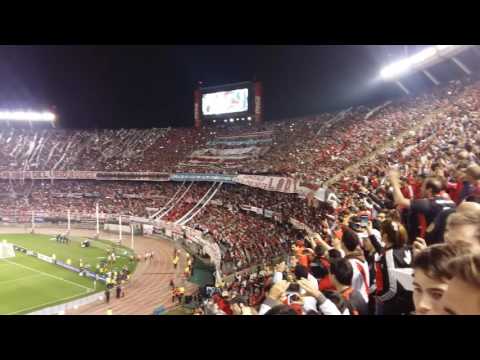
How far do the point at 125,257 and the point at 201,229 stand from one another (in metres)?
3.68

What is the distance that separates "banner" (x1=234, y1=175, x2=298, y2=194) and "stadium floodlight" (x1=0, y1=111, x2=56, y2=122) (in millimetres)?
21011

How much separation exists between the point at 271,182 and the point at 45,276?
9490 mm

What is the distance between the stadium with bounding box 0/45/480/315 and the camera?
2.88 meters

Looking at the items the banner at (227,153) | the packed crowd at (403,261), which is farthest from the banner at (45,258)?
the packed crowd at (403,261)

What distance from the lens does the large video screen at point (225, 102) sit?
82.5 feet

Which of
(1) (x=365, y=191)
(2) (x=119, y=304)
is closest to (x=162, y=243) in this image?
(2) (x=119, y=304)

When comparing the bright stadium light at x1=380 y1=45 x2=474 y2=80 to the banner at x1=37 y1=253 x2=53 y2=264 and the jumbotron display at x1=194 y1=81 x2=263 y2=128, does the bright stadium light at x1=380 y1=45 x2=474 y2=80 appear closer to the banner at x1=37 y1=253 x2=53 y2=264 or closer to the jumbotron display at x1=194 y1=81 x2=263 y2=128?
the jumbotron display at x1=194 y1=81 x2=263 y2=128

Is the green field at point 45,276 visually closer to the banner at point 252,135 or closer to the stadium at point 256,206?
the stadium at point 256,206

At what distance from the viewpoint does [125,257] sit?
52.7ft

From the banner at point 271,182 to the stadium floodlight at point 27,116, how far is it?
21011mm

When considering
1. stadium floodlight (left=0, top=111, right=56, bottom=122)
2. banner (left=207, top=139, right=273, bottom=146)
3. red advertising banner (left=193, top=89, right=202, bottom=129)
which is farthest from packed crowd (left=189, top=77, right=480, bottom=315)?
stadium floodlight (left=0, top=111, right=56, bottom=122)

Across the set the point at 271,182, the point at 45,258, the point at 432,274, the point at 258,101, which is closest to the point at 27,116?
the point at 45,258

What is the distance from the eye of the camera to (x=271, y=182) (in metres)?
14.9
